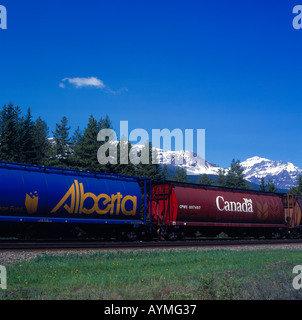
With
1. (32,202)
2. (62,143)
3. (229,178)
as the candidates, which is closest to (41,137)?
(62,143)

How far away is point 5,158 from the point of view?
178 ft

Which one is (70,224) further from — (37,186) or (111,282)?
(111,282)

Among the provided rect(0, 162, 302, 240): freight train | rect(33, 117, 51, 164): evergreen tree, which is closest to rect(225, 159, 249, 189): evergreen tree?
rect(33, 117, 51, 164): evergreen tree

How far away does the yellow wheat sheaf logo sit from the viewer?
19391 mm

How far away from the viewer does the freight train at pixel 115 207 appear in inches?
766

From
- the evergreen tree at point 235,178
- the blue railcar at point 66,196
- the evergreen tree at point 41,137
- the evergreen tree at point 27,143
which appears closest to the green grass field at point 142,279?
the blue railcar at point 66,196

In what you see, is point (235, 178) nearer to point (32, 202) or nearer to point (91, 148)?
point (91, 148)

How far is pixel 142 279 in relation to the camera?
35.3 ft

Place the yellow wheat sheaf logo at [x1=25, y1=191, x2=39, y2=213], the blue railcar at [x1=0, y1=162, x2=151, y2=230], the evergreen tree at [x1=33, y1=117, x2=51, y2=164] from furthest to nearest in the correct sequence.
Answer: the evergreen tree at [x1=33, y1=117, x2=51, y2=164] < the yellow wheat sheaf logo at [x1=25, y1=191, x2=39, y2=213] < the blue railcar at [x1=0, y1=162, x2=151, y2=230]

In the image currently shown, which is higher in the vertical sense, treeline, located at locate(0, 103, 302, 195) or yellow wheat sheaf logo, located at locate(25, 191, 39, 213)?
treeline, located at locate(0, 103, 302, 195)

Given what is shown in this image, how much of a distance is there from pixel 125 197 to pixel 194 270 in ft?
37.4

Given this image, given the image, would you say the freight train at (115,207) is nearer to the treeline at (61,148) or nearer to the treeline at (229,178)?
the treeline at (61,148)

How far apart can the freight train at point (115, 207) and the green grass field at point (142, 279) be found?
Answer: 517cm

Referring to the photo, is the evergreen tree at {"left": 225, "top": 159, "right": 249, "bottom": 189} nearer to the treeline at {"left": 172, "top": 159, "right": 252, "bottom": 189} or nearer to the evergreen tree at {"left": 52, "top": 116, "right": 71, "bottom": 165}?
the treeline at {"left": 172, "top": 159, "right": 252, "bottom": 189}
